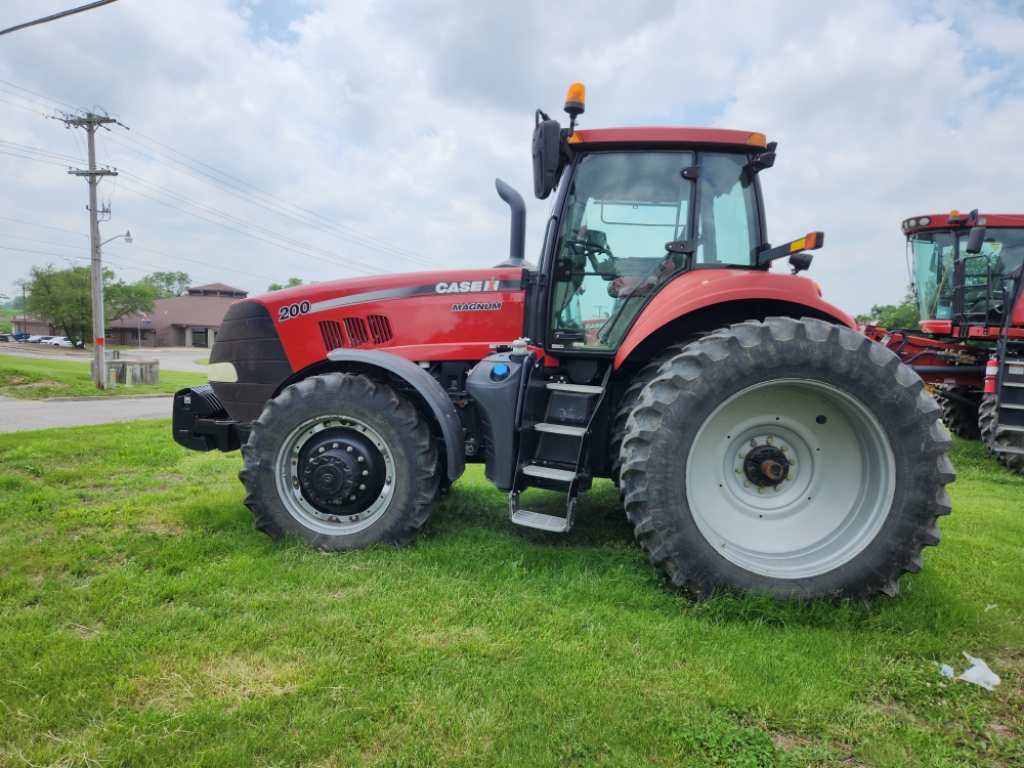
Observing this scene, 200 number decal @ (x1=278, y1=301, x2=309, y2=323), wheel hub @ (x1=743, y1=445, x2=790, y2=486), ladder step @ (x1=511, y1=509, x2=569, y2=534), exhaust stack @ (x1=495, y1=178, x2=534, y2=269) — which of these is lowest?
ladder step @ (x1=511, y1=509, x2=569, y2=534)

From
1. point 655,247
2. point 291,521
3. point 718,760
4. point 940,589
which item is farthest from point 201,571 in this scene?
point 940,589

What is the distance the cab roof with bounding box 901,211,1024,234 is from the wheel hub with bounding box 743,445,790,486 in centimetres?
787

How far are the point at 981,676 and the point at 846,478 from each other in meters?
0.97

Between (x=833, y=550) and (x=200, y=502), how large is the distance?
4167 millimetres

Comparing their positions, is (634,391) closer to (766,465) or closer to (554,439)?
(554,439)

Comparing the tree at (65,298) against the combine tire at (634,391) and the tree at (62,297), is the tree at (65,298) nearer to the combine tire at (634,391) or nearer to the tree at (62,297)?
the tree at (62,297)

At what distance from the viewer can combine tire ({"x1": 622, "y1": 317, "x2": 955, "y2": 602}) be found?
9.07 ft

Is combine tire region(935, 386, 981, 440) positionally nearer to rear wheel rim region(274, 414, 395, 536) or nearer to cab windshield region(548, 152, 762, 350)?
cab windshield region(548, 152, 762, 350)

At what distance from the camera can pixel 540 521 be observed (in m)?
3.24

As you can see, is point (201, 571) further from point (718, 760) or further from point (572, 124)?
point (572, 124)

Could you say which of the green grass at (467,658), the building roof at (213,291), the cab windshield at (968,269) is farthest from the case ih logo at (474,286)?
the building roof at (213,291)

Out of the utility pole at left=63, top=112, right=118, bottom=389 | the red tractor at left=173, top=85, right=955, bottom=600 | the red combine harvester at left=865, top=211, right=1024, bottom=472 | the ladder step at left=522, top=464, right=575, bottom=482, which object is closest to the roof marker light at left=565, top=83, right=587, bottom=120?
the red tractor at left=173, top=85, right=955, bottom=600

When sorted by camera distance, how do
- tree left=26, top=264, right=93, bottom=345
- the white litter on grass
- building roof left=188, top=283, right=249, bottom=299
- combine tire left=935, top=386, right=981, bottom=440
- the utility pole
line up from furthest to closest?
1. building roof left=188, top=283, right=249, bottom=299
2. tree left=26, top=264, right=93, bottom=345
3. the utility pole
4. combine tire left=935, top=386, right=981, bottom=440
5. the white litter on grass

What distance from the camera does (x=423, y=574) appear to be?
3150 millimetres
